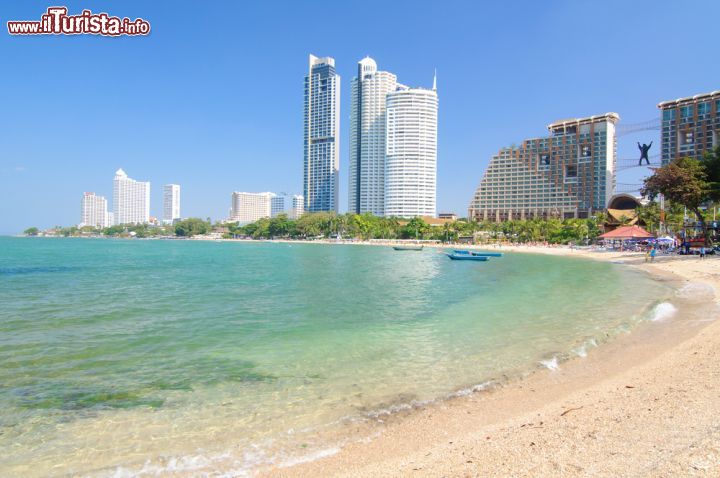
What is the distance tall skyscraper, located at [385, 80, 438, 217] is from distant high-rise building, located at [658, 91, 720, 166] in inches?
2893

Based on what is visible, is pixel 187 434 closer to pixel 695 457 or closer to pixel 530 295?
pixel 695 457

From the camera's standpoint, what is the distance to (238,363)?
11125 millimetres

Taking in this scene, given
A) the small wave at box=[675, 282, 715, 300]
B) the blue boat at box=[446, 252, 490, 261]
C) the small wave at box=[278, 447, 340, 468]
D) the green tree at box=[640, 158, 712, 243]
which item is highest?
the green tree at box=[640, 158, 712, 243]

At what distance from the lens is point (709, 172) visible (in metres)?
49.2

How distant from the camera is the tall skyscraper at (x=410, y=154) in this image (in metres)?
164

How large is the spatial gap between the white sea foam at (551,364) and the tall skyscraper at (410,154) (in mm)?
152784

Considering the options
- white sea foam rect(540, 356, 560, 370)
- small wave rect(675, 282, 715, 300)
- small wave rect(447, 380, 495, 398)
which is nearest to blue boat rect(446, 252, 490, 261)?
small wave rect(675, 282, 715, 300)

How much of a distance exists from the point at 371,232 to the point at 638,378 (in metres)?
121

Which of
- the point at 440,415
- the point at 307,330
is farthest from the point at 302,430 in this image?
the point at 307,330

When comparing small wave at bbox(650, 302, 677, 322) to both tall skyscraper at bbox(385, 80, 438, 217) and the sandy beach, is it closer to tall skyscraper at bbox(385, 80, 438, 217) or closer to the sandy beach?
the sandy beach

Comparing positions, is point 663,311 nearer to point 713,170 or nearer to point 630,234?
point 713,170

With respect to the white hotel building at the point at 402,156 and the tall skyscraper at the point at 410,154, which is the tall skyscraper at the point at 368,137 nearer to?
the white hotel building at the point at 402,156

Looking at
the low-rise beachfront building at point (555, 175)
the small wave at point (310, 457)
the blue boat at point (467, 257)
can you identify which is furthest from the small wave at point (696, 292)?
the low-rise beachfront building at point (555, 175)

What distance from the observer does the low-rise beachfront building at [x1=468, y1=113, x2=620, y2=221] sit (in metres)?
134
